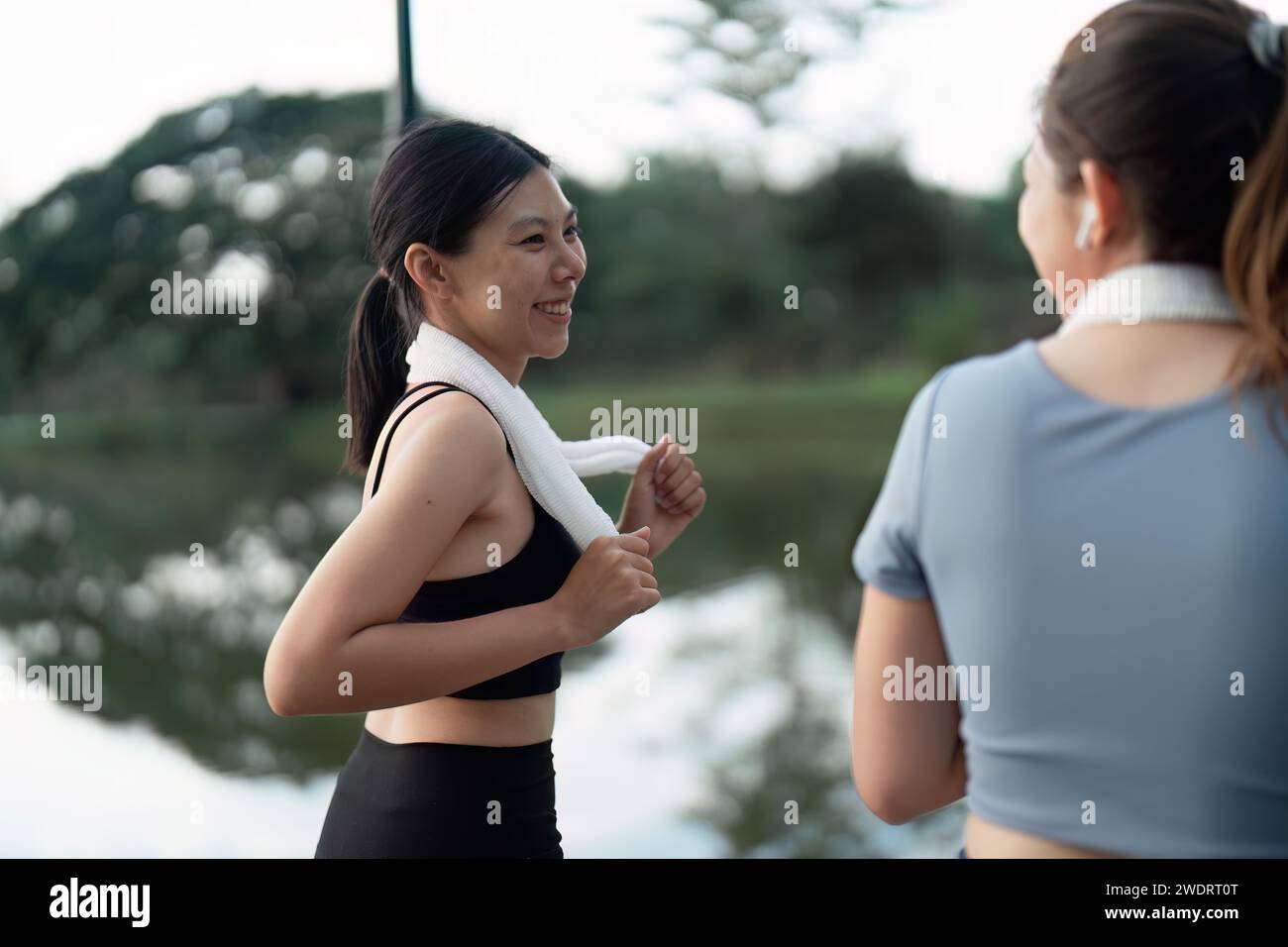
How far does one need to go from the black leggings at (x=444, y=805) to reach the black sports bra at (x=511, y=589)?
0.19ft

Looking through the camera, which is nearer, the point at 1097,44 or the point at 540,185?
the point at 1097,44

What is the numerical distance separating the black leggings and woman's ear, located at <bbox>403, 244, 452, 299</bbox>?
0.39 metres

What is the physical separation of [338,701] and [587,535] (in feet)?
0.79

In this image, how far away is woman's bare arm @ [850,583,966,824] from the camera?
0.70 metres

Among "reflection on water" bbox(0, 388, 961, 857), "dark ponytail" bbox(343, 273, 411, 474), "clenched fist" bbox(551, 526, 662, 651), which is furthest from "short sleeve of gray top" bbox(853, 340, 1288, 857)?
"reflection on water" bbox(0, 388, 961, 857)

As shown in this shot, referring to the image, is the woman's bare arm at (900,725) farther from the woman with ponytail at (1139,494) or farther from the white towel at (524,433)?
the white towel at (524,433)

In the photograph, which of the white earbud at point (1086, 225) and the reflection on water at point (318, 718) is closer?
the white earbud at point (1086, 225)

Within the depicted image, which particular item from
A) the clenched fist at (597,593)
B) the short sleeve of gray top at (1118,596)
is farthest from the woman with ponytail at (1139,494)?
the clenched fist at (597,593)

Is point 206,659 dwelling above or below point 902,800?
below

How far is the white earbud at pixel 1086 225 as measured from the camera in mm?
684

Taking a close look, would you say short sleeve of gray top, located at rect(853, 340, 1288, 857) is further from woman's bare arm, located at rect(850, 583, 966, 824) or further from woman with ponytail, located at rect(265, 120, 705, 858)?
woman with ponytail, located at rect(265, 120, 705, 858)

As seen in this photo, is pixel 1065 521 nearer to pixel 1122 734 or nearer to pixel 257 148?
pixel 1122 734
